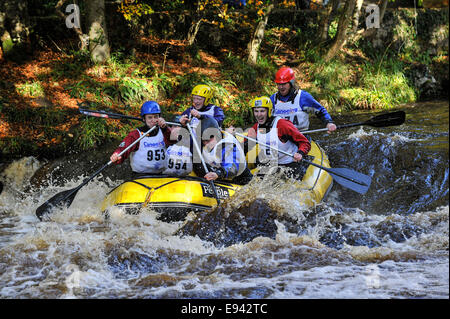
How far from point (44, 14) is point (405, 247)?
11.0 metres

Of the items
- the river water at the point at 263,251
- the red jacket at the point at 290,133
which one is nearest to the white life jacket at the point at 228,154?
the river water at the point at 263,251

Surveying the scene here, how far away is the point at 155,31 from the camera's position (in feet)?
42.4

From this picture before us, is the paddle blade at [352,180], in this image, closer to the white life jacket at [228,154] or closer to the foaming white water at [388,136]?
the white life jacket at [228,154]

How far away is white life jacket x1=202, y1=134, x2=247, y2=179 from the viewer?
580 centimetres

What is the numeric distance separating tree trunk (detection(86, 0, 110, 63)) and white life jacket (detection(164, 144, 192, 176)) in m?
5.67

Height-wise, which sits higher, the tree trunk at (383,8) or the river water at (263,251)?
the tree trunk at (383,8)

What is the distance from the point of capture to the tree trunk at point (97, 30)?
35.0 ft

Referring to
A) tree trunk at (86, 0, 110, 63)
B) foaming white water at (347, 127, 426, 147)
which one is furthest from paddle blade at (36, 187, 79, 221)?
tree trunk at (86, 0, 110, 63)

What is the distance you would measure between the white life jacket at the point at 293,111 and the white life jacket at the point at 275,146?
99cm

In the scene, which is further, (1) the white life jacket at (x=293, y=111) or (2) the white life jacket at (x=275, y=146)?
(1) the white life jacket at (x=293, y=111)

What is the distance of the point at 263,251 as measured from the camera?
4621 mm

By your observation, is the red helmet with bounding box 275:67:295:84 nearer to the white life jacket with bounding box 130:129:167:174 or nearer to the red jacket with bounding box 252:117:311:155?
the red jacket with bounding box 252:117:311:155

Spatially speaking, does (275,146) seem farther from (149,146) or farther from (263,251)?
(263,251)
